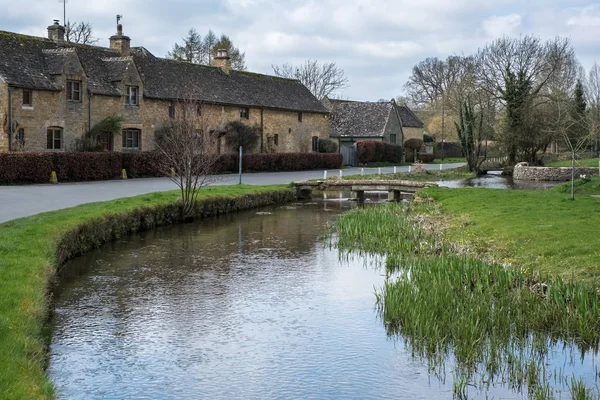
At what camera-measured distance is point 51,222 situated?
54.9 ft

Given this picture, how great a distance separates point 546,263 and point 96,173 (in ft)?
90.2

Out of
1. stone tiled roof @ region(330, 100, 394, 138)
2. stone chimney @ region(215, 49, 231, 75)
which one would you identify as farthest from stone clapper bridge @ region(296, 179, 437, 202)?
stone tiled roof @ region(330, 100, 394, 138)

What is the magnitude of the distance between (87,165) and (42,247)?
22.7m

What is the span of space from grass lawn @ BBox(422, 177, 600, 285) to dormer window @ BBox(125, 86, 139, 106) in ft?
77.0

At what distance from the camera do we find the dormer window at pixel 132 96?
42.6 m

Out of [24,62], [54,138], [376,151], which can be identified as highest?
[24,62]

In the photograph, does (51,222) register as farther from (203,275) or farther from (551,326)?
(551,326)

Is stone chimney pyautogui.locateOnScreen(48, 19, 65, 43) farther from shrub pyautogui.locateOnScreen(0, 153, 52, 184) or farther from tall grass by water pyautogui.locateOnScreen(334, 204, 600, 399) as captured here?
tall grass by water pyautogui.locateOnScreen(334, 204, 600, 399)

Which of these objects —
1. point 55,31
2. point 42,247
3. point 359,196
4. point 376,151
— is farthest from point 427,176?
point 42,247

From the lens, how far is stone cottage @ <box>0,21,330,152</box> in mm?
36719

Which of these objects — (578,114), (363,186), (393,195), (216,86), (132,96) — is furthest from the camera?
(578,114)

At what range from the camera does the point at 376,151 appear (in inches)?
2500

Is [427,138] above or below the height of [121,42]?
below

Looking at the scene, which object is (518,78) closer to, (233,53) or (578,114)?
(578,114)
